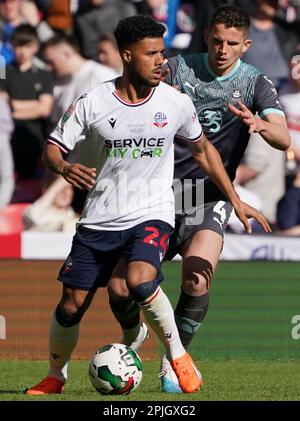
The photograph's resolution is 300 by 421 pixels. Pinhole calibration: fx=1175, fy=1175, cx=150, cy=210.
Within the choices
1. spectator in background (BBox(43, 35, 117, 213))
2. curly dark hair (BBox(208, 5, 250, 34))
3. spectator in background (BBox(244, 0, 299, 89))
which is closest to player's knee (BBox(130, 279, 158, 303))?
curly dark hair (BBox(208, 5, 250, 34))

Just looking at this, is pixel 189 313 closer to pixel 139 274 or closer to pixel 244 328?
pixel 139 274

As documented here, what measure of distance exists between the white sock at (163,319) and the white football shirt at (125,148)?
59 centimetres

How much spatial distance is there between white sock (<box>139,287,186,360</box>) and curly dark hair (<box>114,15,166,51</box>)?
5.71ft

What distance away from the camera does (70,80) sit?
15133 mm

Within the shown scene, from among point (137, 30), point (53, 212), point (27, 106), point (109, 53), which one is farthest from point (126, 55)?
point (27, 106)

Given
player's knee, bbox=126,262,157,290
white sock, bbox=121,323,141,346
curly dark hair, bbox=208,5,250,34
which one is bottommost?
white sock, bbox=121,323,141,346

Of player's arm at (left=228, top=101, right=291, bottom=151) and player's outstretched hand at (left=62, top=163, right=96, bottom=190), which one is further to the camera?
player's arm at (left=228, top=101, right=291, bottom=151)

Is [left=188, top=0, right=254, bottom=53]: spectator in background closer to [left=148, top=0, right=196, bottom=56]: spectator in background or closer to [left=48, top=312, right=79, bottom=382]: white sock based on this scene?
[left=148, top=0, right=196, bottom=56]: spectator in background

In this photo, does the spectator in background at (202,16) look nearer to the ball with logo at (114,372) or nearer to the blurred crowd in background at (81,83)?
the blurred crowd in background at (81,83)

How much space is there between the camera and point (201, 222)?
895 cm

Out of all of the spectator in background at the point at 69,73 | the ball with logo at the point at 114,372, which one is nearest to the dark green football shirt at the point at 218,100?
the ball with logo at the point at 114,372

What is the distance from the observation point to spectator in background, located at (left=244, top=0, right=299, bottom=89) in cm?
1556
